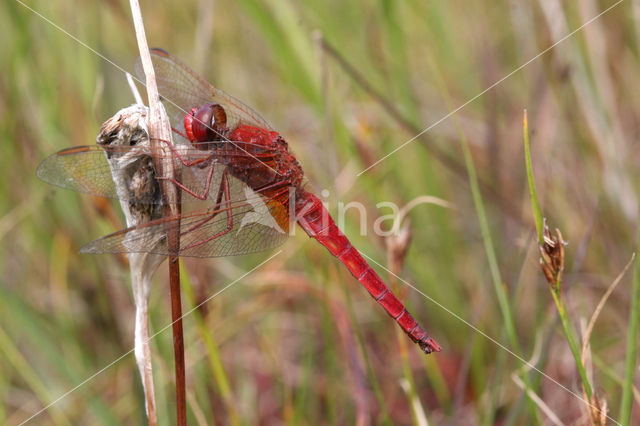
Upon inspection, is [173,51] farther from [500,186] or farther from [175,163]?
[175,163]

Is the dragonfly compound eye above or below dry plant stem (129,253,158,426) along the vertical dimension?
above

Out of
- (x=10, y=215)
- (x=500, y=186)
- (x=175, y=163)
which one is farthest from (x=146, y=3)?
(x=175, y=163)

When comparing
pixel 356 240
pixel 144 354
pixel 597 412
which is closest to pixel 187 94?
pixel 356 240

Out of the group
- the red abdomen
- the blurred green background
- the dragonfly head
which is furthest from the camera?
the blurred green background

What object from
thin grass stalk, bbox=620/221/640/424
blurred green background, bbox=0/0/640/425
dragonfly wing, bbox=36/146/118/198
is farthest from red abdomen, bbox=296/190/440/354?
thin grass stalk, bbox=620/221/640/424

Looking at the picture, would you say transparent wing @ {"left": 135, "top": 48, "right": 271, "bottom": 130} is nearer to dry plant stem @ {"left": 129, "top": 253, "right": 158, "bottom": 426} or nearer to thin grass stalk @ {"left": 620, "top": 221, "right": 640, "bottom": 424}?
dry plant stem @ {"left": 129, "top": 253, "right": 158, "bottom": 426}

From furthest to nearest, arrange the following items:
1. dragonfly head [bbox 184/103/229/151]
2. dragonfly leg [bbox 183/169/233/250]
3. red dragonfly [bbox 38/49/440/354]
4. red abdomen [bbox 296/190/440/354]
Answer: red abdomen [bbox 296/190/440/354]
dragonfly head [bbox 184/103/229/151]
dragonfly leg [bbox 183/169/233/250]
red dragonfly [bbox 38/49/440/354]
